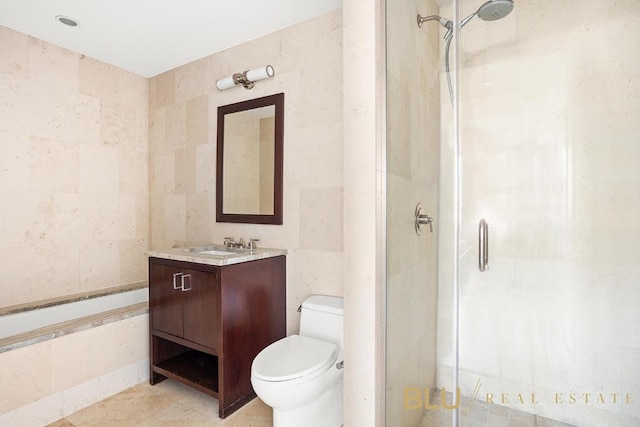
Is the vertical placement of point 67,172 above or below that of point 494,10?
below

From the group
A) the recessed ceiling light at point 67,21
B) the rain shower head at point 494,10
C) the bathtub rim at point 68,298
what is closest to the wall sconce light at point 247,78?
the recessed ceiling light at point 67,21

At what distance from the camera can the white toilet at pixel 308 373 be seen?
1.52 meters

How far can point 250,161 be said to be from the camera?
8.02 feet

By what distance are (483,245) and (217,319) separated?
1504 millimetres

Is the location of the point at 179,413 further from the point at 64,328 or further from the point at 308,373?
the point at 308,373

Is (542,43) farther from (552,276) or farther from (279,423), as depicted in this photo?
(279,423)

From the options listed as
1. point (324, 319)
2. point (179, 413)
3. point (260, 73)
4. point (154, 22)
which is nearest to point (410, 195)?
point (324, 319)

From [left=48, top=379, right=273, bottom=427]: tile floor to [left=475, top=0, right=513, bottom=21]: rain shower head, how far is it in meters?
2.46

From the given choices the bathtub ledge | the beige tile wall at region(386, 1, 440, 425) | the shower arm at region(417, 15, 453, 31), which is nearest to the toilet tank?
the beige tile wall at region(386, 1, 440, 425)

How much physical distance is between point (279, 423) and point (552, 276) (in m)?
1.55

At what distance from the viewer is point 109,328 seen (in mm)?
2105

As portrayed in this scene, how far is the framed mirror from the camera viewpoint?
2314mm

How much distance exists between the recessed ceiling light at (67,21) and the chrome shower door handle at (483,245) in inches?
111

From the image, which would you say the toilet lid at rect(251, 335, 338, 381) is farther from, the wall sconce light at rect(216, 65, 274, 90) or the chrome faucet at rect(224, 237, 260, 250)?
the wall sconce light at rect(216, 65, 274, 90)
